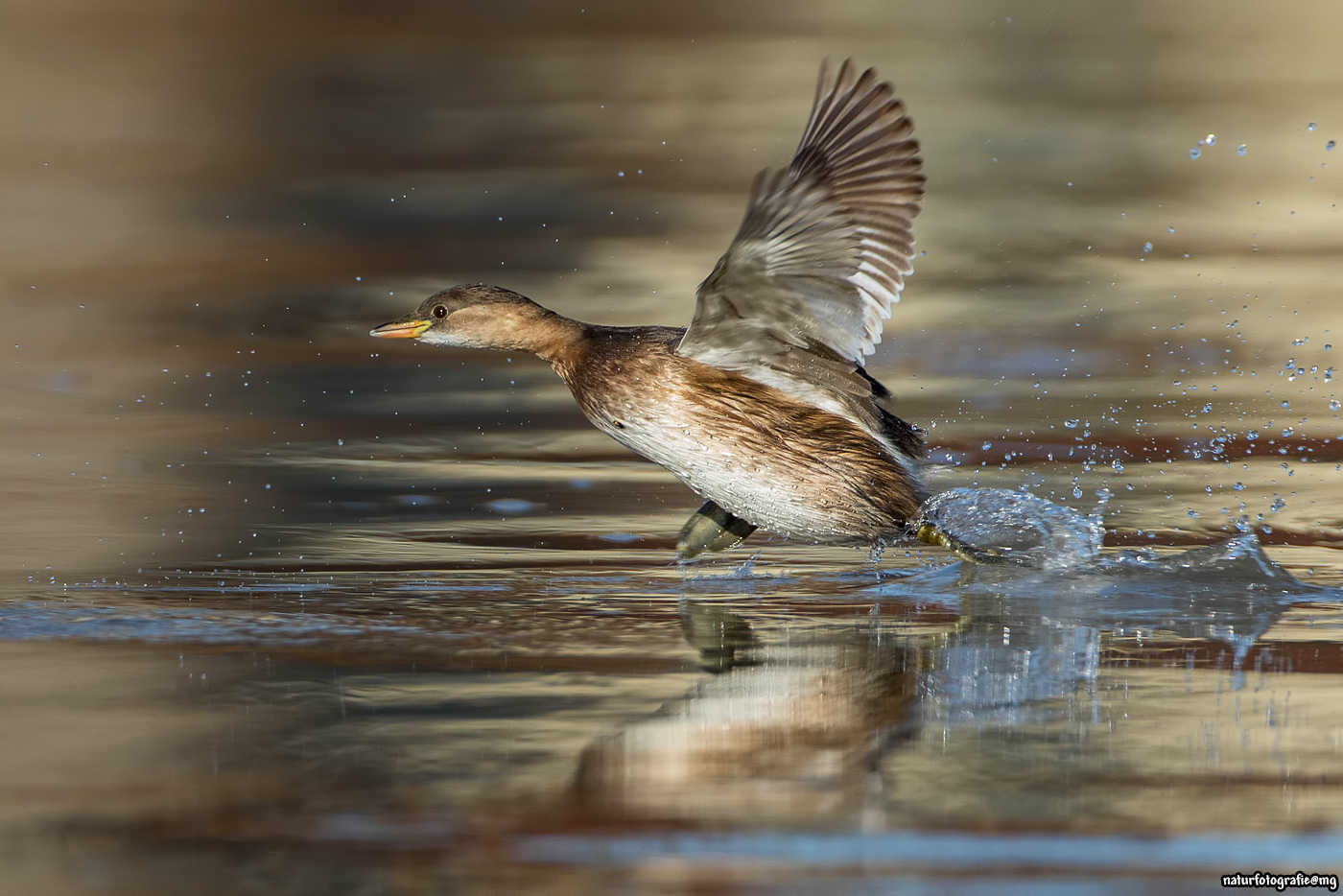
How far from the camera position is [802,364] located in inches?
246

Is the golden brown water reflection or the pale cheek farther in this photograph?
the pale cheek

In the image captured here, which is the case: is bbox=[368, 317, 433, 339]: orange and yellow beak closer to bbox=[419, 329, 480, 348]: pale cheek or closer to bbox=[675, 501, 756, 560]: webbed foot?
bbox=[419, 329, 480, 348]: pale cheek

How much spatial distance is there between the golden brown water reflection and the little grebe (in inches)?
11.1

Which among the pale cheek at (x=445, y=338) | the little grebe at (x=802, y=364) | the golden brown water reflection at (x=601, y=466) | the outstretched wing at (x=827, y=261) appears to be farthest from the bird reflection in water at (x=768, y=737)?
the pale cheek at (x=445, y=338)

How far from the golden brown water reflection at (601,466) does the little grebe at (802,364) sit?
283mm

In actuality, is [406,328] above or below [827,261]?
below

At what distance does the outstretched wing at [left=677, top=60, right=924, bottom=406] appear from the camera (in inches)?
232

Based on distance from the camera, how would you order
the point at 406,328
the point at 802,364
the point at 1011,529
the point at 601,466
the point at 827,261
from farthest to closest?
the point at 601,466 → the point at 406,328 → the point at 1011,529 → the point at 802,364 → the point at 827,261

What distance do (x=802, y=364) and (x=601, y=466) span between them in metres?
2.21

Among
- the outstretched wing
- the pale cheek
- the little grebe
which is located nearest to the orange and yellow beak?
the pale cheek

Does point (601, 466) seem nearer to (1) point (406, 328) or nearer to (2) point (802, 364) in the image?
(1) point (406, 328)

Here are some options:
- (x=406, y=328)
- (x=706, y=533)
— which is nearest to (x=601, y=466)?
(x=406, y=328)

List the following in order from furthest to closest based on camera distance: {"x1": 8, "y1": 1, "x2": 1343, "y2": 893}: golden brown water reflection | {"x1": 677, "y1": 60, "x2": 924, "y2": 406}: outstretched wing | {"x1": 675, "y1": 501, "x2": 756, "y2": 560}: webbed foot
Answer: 1. {"x1": 675, "y1": 501, "x2": 756, "y2": 560}: webbed foot
2. {"x1": 677, "y1": 60, "x2": 924, "y2": 406}: outstretched wing
3. {"x1": 8, "y1": 1, "x2": 1343, "y2": 893}: golden brown water reflection

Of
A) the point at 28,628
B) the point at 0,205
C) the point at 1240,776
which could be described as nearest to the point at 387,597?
the point at 28,628
